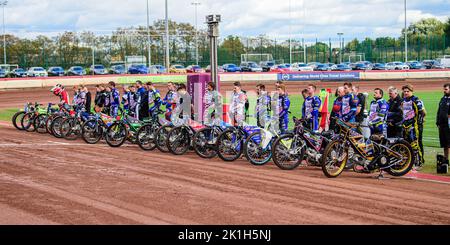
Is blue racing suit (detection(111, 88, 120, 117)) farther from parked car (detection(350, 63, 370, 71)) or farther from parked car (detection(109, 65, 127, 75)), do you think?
A: parked car (detection(350, 63, 370, 71))

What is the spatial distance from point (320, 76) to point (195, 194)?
149ft

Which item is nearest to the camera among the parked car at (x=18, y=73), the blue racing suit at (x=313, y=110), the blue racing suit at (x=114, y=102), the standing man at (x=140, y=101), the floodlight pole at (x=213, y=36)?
the blue racing suit at (x=313, y=110)

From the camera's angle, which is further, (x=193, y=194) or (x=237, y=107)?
(x=237, y=107)

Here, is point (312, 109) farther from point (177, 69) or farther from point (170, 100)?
point (177, 69)

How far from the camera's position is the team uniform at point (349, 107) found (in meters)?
15.3

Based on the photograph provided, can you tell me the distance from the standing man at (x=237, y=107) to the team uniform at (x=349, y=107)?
271 cm

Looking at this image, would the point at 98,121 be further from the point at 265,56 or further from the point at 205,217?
the point at 265,56

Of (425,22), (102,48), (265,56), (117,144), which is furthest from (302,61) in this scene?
(117,144)

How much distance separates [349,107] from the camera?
603 inches

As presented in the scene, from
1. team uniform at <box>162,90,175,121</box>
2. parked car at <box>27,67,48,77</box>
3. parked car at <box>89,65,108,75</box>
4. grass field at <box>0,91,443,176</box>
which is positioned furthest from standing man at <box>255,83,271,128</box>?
parked car at <box>89,65,108,75</box>

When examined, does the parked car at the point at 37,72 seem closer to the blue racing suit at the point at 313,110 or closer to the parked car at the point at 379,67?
the parked car at the point at 379,67

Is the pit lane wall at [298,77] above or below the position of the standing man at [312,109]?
above

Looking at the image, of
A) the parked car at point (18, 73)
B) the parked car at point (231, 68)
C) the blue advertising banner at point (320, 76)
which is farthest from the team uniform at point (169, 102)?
the parked car at point (231, 68)

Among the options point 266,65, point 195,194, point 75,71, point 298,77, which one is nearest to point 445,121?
point 195,194
